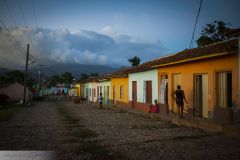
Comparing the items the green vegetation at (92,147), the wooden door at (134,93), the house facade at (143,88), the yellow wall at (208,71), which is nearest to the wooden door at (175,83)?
the yellow wall at (208,71)

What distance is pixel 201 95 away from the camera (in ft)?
54.1

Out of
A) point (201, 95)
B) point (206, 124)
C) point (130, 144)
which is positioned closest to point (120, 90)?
point (201, 95)

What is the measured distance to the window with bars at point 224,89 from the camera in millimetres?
14086

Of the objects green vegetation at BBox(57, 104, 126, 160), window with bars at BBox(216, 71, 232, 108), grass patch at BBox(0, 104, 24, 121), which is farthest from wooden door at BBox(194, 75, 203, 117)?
grass patch at BBox(0, 104, 24, 121)

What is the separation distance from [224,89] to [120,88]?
19.5 m

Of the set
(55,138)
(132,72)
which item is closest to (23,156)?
(55,138)

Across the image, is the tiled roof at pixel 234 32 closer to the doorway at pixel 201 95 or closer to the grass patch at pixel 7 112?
the doorway at pixel 201 95

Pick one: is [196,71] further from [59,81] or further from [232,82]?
[59,81]

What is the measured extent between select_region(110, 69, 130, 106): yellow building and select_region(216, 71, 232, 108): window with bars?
1477 cm

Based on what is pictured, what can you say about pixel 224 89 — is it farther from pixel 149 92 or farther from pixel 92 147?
pixel 149 92

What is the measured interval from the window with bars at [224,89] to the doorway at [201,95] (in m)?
1.14

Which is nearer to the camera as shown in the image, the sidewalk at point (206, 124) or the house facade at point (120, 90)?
the sidewalk at point (206, 124)

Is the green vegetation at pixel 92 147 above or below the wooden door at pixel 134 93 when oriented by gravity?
below

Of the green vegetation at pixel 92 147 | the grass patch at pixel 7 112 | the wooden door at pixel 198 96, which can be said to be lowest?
the green vegetation at pixel 92 147
